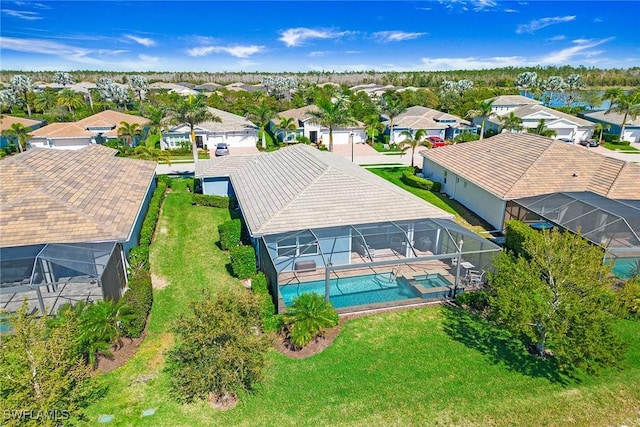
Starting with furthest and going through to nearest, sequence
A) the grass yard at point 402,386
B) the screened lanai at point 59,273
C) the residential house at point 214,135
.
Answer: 1. the residential house at point 214,135
2. the screened lanai at point 59,273
3. the grass yard at point 402,386

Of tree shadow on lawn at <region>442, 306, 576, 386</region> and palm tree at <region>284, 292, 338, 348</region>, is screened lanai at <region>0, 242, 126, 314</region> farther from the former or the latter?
tree shadow on lawn at <region>442, 306, 576, 386</region>

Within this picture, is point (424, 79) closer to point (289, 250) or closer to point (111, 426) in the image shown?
point (289, 250)

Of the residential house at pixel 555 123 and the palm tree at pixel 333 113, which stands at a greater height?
the palm tree at pixel 333 113

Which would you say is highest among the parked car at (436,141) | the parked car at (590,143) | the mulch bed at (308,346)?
the parked car at (436,141)

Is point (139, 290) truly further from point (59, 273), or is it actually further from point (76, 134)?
point (76, 134)

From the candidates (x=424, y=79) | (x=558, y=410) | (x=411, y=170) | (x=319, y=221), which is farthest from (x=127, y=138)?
(x=424, y=79)

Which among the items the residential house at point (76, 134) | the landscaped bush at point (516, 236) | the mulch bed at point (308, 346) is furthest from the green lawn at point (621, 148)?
the residential house at point (76, 134)

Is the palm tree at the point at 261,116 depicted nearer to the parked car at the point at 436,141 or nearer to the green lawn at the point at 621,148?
the parked car at the point at 436,141

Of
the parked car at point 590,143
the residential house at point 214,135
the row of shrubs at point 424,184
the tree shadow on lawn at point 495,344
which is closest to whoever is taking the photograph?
the tree shadow on lawn at point 495,344
